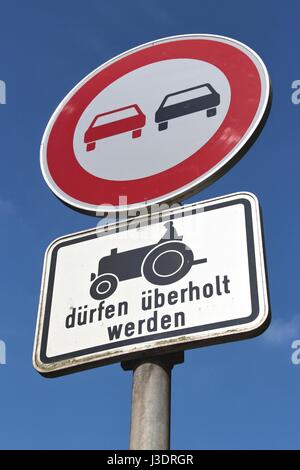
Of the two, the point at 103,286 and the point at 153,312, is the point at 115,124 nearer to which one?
the point at 103,286

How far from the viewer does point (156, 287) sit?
131 centimetres

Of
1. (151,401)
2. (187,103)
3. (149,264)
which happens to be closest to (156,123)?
(187,103)

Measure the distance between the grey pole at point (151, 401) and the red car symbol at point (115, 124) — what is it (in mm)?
692

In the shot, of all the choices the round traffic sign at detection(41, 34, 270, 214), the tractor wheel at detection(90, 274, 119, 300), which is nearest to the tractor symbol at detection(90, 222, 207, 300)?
the tractor wheel at detection(90, 274, 119, 300)

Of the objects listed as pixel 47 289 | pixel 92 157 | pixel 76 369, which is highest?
pixel 92 157

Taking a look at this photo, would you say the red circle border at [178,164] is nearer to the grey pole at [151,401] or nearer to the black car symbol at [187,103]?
the black car symbol at [187,103]

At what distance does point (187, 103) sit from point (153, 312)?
698 mm

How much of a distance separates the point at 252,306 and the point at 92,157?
2.41ft

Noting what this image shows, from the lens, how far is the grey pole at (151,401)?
1122 millimetres

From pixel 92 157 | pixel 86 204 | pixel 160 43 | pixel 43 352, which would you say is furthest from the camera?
pixel 160 43

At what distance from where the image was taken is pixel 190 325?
4.00 ft

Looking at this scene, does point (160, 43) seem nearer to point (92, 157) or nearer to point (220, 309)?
point (92, 157)
